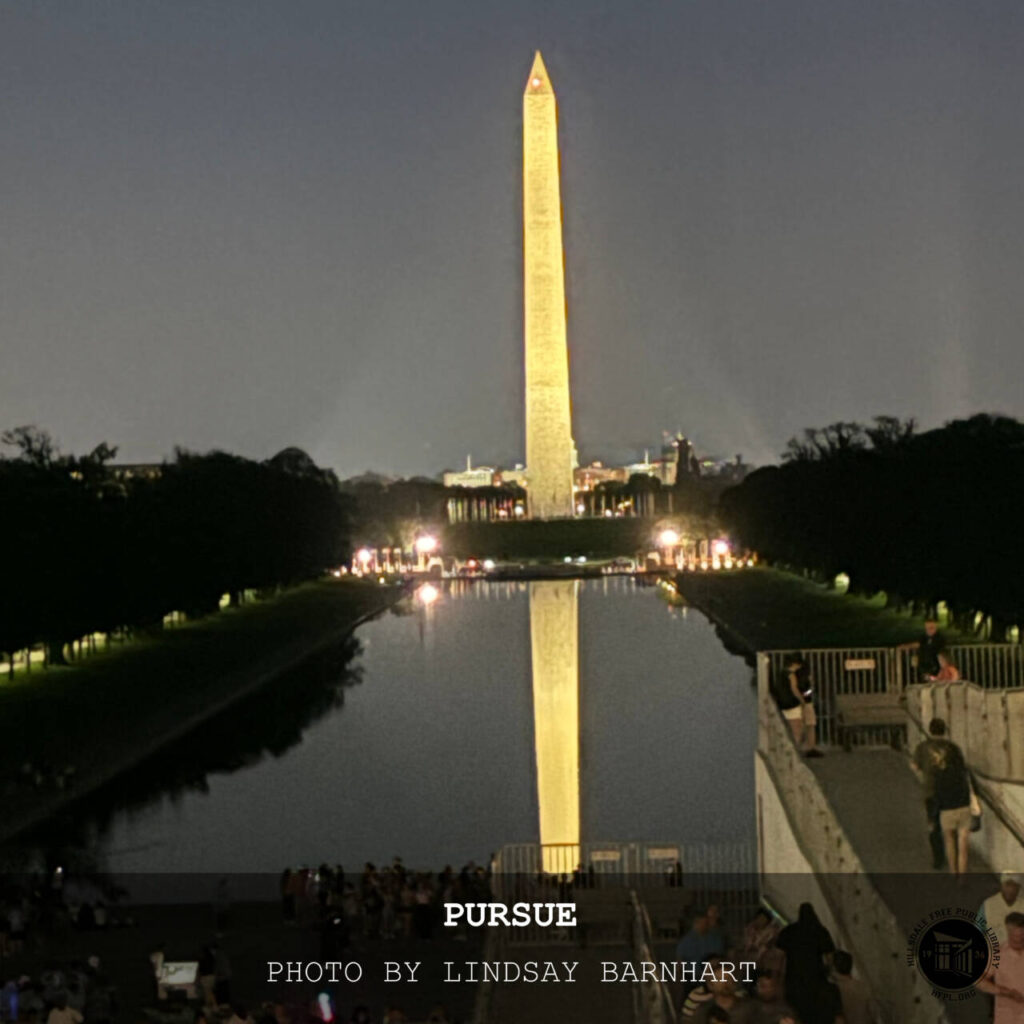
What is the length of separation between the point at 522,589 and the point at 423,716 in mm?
34386

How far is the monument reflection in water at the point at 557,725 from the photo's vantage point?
2025 cm

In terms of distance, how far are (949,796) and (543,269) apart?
206ft

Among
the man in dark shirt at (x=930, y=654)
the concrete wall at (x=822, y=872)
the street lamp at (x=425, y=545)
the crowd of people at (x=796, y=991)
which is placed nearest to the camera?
the crowd of people at (x=796, y=991)

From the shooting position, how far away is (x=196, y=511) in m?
50.2

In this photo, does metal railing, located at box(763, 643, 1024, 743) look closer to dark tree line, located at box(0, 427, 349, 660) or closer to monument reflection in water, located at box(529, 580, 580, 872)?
monument reflection in water, located at box(529, 580, 580, 872)

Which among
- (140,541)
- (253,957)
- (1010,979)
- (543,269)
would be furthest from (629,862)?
(543,269)

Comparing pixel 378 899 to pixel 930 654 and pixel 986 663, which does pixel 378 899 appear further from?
pixel 986 663

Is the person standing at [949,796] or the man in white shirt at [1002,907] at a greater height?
the person standing at [949,796]

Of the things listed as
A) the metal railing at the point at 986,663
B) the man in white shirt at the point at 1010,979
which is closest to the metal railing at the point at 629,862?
the metal railing at the point at 986,663

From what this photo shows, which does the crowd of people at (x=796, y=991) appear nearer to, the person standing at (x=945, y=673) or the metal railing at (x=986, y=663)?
the person standing at (x=945, y=673)

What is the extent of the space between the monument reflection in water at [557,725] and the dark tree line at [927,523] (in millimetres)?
6027

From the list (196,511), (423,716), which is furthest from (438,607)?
(423,716)

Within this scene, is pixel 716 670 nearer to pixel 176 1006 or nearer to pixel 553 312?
pixel 176 1006

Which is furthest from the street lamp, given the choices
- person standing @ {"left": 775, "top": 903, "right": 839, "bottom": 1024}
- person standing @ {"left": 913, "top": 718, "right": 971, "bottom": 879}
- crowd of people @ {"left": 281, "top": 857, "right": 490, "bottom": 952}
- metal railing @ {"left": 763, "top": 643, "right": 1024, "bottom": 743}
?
person standing @ {"left": 775, "top": 903, "right": 839, "bottom": 1024}
